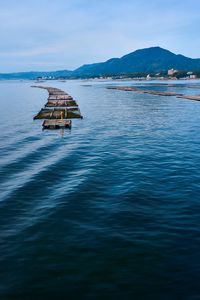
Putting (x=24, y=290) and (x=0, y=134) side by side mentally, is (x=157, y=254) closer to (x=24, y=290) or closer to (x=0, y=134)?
(x=24, y=290)

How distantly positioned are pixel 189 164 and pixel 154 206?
1245cm

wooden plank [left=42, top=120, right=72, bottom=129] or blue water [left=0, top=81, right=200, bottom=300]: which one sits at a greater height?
wooden plank [left=42, top=120, right=72, bottom=129]

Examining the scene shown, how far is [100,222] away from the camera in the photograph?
20547mm

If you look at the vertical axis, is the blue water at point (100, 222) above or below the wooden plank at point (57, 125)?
below

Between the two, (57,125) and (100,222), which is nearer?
(100,222)

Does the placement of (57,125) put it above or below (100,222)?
above

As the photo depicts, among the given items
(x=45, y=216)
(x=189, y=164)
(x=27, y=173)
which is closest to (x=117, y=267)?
(x=45, y=216)

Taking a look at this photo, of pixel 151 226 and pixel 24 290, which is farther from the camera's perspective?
pixel 151 226

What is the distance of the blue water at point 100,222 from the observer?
47.8ft

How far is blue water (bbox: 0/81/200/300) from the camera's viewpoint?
47.8 ft

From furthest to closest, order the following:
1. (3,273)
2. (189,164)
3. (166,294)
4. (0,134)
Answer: (0,134) < (189,164) < (3,273) < (166,294)

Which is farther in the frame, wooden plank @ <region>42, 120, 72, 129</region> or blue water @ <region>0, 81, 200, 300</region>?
wooden plank @ <region>42, 120, 72, 129</region>

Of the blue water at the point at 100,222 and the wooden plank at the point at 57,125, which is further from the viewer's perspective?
the wooden plank at the point at 57,125

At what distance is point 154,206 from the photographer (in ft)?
74.8
